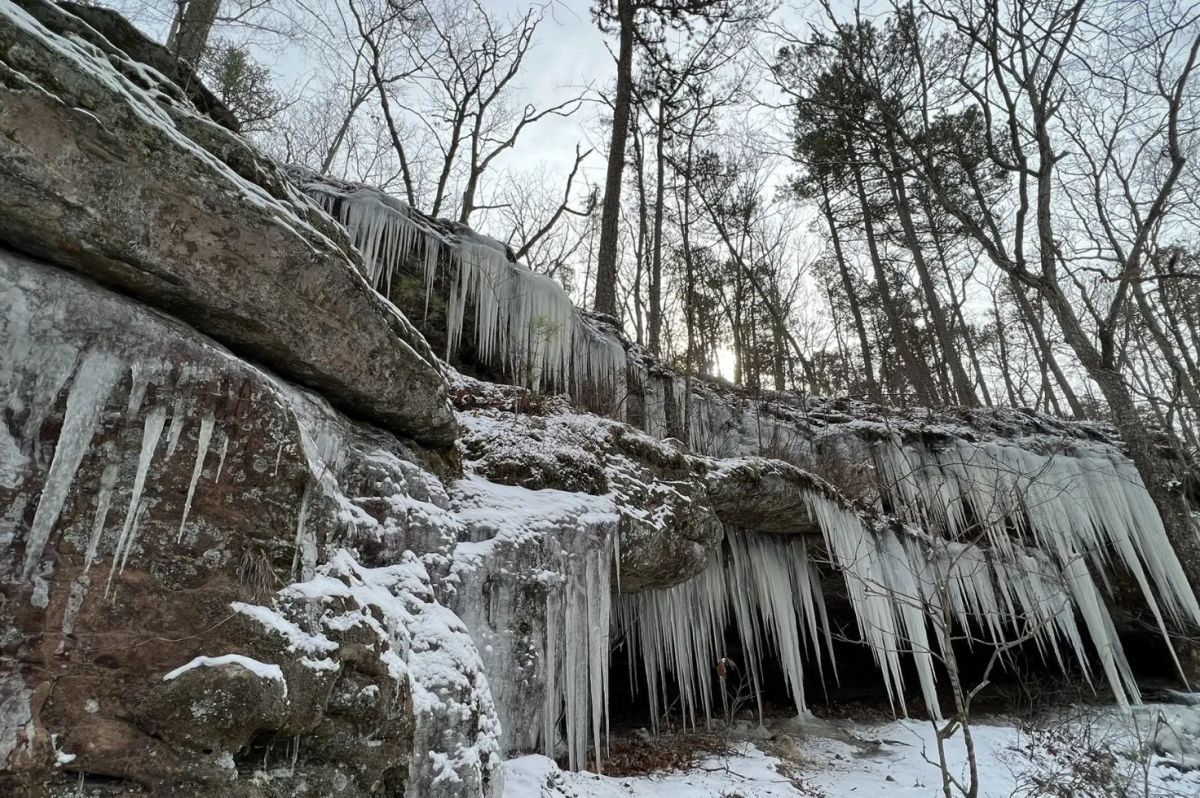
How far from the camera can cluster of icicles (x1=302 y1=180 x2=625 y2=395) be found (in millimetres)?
6855

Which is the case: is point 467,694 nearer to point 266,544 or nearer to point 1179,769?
point 266,544

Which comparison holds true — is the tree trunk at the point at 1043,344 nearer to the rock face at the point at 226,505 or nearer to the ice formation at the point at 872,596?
the ice formation at the point at 872,596

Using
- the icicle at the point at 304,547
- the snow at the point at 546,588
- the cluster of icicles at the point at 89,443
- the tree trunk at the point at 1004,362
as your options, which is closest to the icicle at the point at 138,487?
the cluster of icicles at the point at 89,443

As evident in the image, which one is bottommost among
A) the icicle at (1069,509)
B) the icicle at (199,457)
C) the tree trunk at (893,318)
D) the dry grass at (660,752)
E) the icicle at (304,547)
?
the dry grass at (660,752)

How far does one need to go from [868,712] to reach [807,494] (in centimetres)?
404

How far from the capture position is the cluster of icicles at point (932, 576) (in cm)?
652

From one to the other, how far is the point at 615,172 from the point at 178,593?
9.69m

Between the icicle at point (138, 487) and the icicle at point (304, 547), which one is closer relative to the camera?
the icicle at point (138, 487)

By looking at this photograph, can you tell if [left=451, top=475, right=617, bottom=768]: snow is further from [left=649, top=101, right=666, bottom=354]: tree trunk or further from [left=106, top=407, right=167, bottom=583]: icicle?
→ [left=649, top=101, right=666, bottom=354]: tree trunk

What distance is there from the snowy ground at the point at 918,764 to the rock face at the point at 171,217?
2740 millimetres

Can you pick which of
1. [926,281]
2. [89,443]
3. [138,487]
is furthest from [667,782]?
[926,281]

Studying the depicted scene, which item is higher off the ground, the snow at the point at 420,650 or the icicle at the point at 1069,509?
the icicle at the point at 1069,509

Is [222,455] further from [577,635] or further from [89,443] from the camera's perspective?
[577,635]

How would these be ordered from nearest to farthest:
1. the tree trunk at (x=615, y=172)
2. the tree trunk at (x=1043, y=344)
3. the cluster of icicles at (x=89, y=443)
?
the cluster of icicles at (x=89, y=443), the tree trunk at (x=615, y=172), the tree trunk at (x=1043, y=344)
